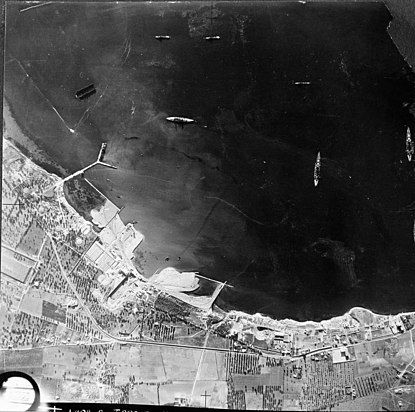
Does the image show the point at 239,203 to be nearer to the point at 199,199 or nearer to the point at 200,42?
the point at 199,199

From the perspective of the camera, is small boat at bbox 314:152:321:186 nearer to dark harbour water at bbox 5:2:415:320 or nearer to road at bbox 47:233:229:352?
dark harbour water at bbox 5:2:415:320

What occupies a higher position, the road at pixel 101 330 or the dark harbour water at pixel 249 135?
the dark harbour water at pixel 249 135

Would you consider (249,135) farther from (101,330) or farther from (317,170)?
(101,330)

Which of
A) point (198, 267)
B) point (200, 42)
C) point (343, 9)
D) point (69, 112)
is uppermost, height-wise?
point (343, 9)

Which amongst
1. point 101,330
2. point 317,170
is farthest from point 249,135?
point 101,330

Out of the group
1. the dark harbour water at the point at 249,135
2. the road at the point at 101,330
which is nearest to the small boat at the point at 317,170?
the dark harbour water at the point at 249,135

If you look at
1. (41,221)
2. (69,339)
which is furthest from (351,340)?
(41,221)

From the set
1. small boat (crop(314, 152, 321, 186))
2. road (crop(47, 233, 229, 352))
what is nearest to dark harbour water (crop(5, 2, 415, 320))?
small boat (crop(314, 152, 321, 186))

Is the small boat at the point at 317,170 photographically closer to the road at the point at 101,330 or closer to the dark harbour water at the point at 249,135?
the dark harbour water at the point at 249,135
